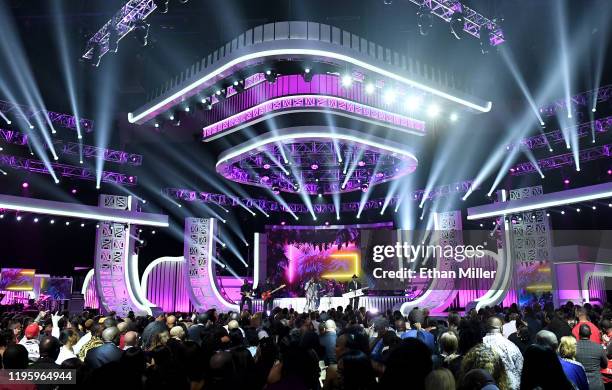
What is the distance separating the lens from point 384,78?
37.3ft

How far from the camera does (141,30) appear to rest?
10.5m

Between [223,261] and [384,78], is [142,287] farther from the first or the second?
[384,78]

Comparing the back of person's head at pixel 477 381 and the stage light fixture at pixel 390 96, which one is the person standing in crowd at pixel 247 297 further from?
the back of person's head at pixel 477 381

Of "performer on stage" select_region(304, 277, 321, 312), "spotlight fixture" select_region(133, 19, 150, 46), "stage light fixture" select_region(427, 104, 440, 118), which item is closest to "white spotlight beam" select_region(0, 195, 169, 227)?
"performer on stage" select_region(304, 277, 321, 312)

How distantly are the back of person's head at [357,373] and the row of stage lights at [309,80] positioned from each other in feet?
30.1

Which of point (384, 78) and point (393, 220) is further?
point (393, 220)

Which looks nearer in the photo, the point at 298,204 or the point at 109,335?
the point at 109,335

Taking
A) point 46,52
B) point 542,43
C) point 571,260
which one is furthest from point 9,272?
point 571,260

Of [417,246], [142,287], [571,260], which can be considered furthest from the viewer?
[417,246]

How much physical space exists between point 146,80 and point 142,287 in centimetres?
786

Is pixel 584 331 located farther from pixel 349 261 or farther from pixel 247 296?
pixel 349 261

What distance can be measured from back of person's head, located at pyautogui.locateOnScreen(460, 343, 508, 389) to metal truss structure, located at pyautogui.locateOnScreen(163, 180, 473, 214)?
541 inches

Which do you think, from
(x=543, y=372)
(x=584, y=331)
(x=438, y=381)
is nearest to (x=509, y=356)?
(x=543, y=372)

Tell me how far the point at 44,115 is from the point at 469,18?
38.5ft
